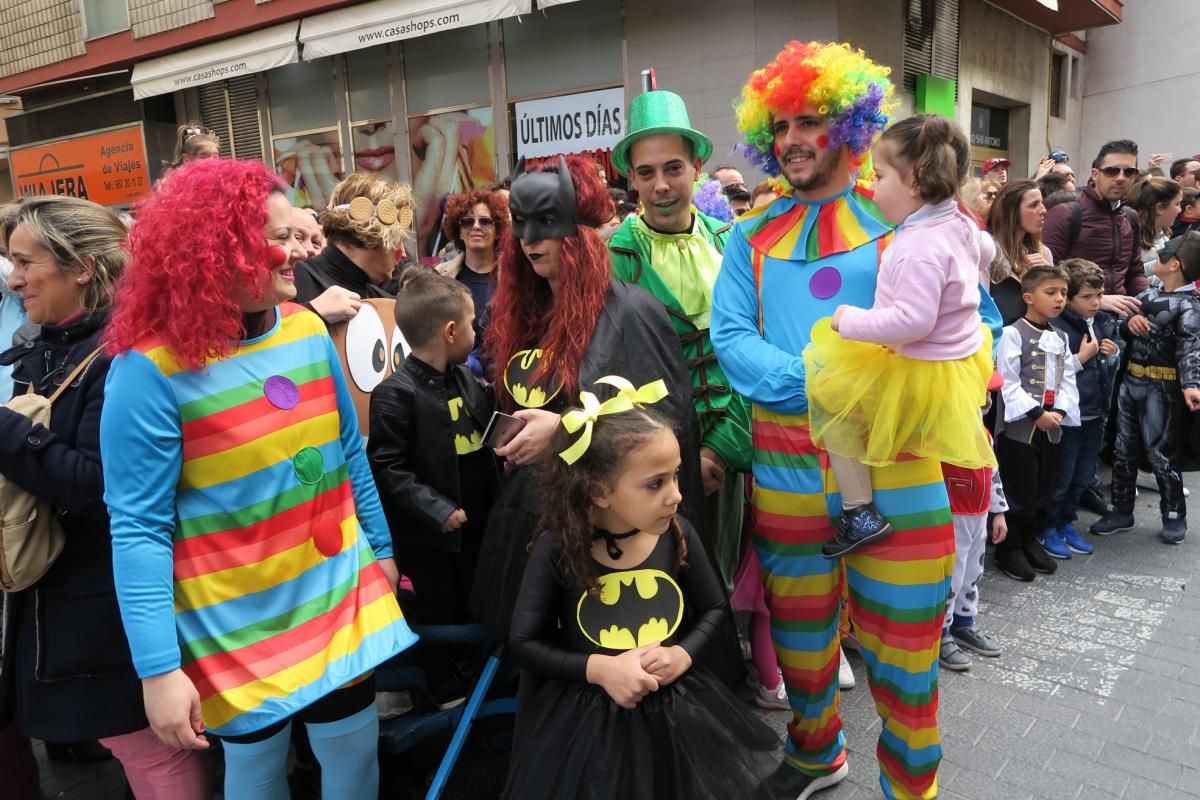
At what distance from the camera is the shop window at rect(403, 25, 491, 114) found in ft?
36.7

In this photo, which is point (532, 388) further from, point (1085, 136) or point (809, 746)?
point (1085, 136)

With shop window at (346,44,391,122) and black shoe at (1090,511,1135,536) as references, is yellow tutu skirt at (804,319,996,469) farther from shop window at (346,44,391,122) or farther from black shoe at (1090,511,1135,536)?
shop window at (346,44,391,122)

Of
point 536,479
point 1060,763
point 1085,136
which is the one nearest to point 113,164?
point 536,479

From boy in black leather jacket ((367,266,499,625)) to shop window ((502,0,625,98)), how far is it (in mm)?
8209

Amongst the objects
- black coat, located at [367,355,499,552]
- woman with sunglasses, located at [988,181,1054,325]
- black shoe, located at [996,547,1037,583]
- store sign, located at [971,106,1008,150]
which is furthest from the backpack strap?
store sign, located at [971,106,1008,150]

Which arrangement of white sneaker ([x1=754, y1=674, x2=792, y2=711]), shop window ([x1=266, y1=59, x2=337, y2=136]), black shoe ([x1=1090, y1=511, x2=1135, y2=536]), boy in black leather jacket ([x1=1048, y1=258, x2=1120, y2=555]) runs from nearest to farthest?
white sneaker ([x1=754, y1=674, x2=792, y2=711]) → boy in black leather jacket ([x1=1048, y1=258, x2=1120, y2=555]) → black shoe ([x1=1090, y1=511, x2=1135, y2=536]) → shop window ([x1=266, y1=59, x2=337, y2=136])

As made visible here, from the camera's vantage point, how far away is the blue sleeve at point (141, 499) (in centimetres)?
177

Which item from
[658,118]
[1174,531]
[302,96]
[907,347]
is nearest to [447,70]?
[302,96]

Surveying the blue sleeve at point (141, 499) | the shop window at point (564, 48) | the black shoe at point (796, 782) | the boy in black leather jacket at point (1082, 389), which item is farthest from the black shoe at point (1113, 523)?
the shop window at point (564, 48)

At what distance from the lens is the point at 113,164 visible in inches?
602

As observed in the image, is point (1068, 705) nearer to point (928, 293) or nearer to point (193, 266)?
point (928, 293)

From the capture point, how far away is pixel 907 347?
86.8 inches

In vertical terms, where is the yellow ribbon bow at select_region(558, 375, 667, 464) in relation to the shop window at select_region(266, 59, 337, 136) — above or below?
below

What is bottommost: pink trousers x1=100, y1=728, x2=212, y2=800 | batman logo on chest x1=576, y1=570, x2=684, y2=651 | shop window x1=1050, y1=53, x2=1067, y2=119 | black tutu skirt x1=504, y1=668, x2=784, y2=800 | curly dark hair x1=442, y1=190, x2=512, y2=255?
pink trousers x1=100, y1=728, x2=212, y2=800
